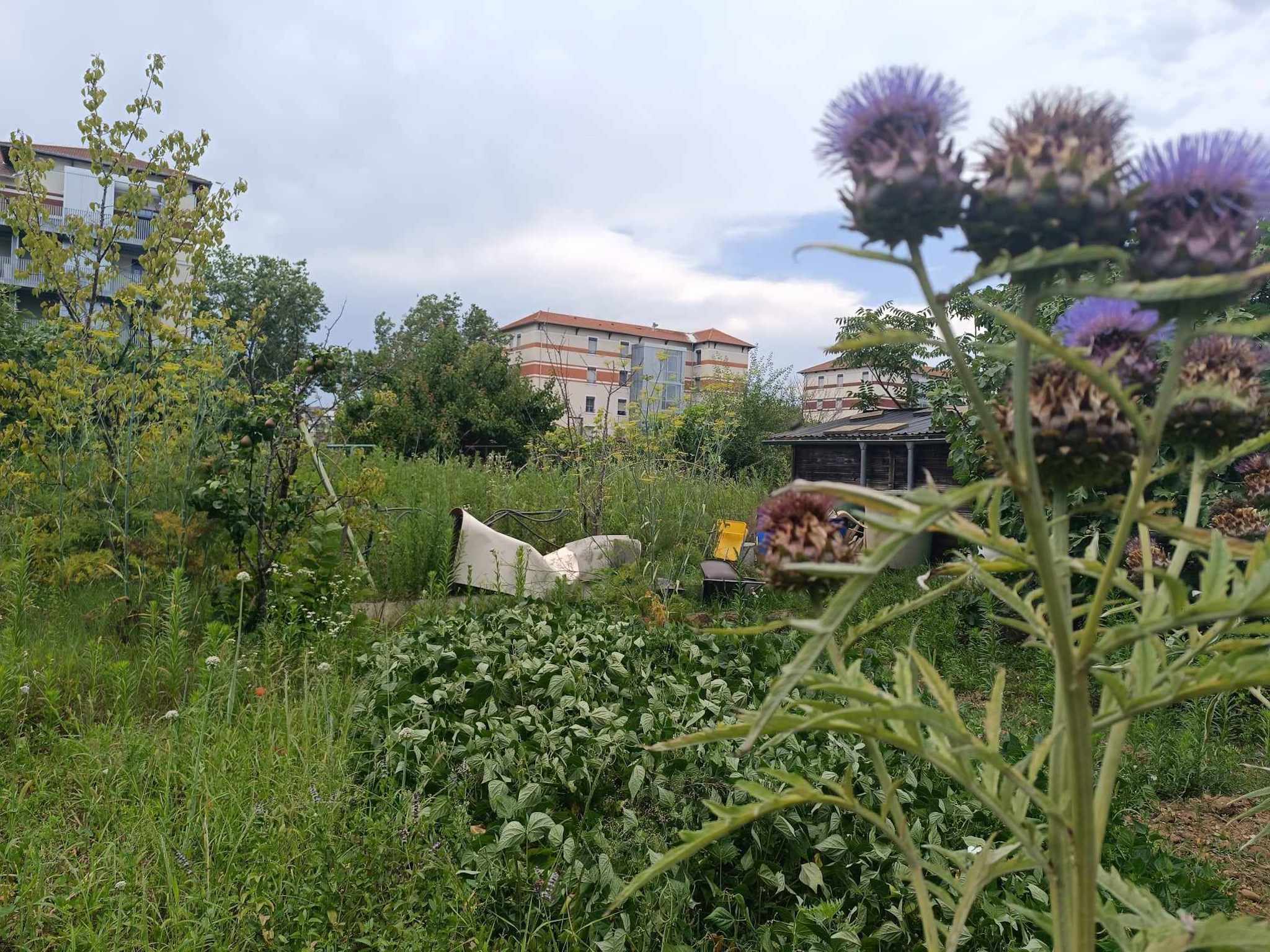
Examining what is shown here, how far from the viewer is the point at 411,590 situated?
5.79 metres

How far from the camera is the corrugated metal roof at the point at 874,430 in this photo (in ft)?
34.9

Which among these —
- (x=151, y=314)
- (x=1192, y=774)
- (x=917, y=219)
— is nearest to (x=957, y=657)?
(x=1192, y=774)

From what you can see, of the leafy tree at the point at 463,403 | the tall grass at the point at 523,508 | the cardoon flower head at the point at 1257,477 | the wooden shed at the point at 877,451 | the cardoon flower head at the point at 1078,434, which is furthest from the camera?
the leafy tree at the point at 463,403

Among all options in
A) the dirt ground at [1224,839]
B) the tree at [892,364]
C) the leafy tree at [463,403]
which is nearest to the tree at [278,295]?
the leafy tree at [463,403]

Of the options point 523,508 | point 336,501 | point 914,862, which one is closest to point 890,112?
point 914,862

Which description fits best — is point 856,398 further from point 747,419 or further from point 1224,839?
point 1224,839

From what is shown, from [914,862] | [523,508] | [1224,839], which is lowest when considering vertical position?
[1224,839]

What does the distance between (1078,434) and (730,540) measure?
228 inches

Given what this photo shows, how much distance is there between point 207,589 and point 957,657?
4175 mm

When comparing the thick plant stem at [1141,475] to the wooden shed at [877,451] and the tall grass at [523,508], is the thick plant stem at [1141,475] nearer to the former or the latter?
the tall grass at [523,508]

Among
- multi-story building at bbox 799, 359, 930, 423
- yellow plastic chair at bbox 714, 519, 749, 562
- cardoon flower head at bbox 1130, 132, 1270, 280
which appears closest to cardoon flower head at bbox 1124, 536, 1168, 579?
cardoon flower head at bbox 1130, 132, 1270, 280

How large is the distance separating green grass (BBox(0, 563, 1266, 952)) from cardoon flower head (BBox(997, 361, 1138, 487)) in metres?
0.75

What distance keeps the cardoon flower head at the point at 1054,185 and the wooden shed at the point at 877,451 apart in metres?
8.94

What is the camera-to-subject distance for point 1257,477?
178 centimetres
